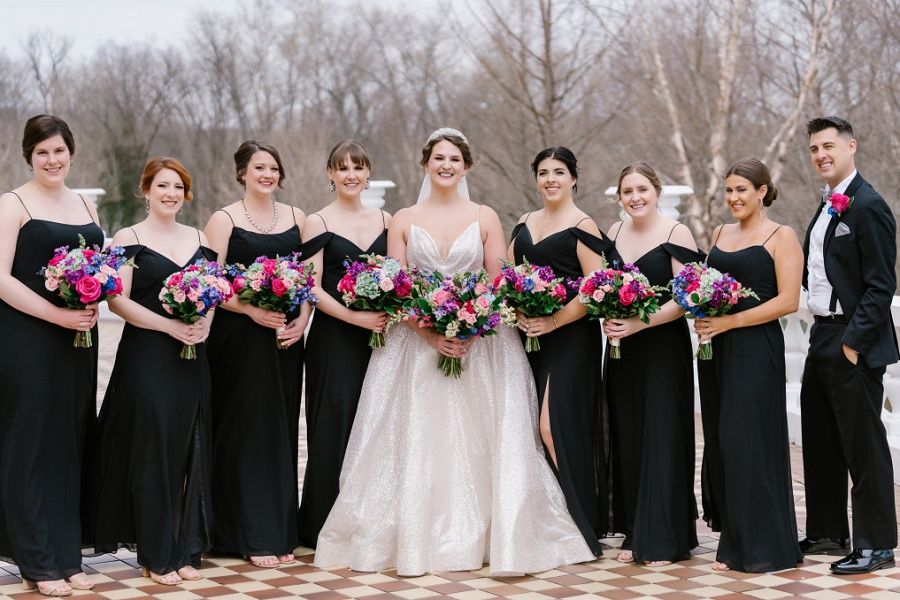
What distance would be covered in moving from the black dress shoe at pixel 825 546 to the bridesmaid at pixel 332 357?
101 inches

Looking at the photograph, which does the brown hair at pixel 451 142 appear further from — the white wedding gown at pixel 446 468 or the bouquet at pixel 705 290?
the bouquet at pixel 705 290

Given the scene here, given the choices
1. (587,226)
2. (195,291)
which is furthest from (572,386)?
(195,291)

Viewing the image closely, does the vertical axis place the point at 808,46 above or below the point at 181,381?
above

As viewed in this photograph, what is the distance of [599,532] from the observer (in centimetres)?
627

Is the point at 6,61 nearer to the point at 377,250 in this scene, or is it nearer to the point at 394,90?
the point at 394,90

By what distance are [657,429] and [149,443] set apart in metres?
2.61

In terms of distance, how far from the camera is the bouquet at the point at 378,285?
582 cm

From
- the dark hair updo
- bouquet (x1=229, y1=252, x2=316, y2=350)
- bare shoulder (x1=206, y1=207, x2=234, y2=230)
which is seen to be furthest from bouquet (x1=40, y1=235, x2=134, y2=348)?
the dark hair updo

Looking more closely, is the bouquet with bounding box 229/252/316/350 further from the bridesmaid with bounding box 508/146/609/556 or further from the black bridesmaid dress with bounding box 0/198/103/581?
the bridesmaid with bounding box 508/146/609/556

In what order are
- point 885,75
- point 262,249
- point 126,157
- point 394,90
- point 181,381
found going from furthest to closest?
point 126,157
point 394,90
point 885,75
point 262,249
point 181,381

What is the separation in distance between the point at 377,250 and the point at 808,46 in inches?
565

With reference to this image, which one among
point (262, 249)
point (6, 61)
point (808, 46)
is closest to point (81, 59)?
point (6, 61)

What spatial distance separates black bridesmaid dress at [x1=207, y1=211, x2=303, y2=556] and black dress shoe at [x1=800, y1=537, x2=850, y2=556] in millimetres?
2773

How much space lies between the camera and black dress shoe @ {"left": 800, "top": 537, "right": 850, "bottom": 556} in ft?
20.2
